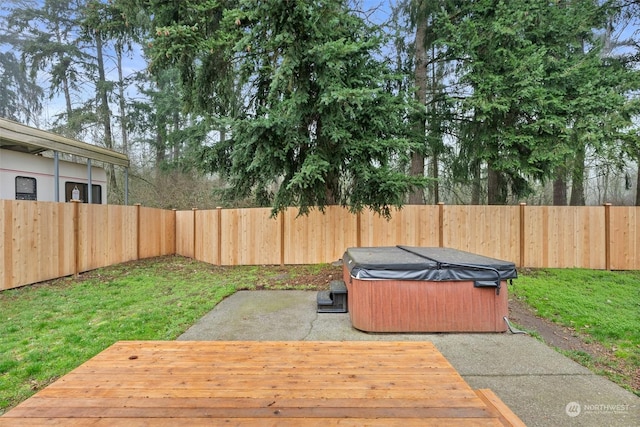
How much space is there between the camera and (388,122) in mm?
6629

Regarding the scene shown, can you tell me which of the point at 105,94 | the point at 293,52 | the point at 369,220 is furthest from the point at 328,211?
the point at 105,94

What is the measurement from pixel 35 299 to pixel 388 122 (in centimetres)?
720

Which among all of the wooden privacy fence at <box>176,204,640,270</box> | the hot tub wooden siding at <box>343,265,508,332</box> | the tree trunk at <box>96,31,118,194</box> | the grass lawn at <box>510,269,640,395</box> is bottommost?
the grass lawn at <box>510,269,640,395</box>

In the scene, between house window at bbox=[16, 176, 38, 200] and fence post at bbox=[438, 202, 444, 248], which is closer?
house window at bbox=[16, 176, 38, 200]

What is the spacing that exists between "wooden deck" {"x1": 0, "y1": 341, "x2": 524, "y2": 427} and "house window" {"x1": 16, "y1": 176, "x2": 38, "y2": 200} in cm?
748

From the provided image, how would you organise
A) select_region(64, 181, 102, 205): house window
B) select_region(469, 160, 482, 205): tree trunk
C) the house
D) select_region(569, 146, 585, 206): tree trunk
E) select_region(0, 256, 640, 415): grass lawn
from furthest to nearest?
select_region(469, 160, 482, 205): tree trunk < select_region(64, 181, 102, 205): house window < select_region(569, 146, 585, 206): tree trunk < the house < select_region(0, 256, 640, 415): grass lawn

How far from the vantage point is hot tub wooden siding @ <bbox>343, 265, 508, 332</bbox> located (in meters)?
3.88

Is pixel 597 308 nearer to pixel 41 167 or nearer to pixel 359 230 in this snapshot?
pixel 359 230

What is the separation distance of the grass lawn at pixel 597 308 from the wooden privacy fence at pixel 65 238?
27.7 feet

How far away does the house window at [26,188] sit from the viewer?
713 cm

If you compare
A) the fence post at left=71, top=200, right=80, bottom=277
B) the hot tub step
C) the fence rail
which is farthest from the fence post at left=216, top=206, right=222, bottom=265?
the hot tub step

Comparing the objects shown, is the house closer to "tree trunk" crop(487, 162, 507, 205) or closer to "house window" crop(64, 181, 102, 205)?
"house window" crop(64, 181, 102, 205)

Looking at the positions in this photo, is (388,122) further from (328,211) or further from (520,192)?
(520,192)

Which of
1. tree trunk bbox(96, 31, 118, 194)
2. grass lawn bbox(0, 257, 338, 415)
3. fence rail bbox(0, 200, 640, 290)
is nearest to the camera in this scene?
grass lawn bbox(0, 257, 338, 415)
